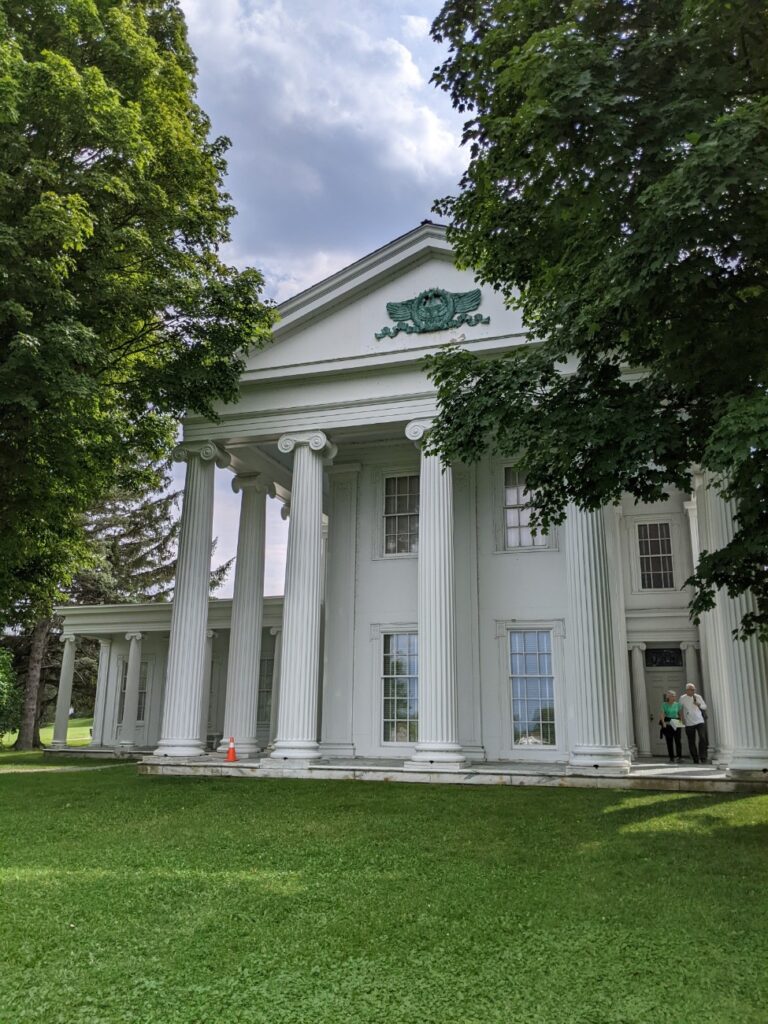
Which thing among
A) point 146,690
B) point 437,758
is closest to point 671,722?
point 437,758

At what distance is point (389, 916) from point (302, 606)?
9.81m

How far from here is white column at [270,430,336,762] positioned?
47.8 feet

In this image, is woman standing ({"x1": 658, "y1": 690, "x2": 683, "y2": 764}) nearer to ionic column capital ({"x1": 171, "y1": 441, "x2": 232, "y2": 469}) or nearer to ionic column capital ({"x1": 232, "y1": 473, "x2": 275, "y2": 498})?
ionic column capital ({"x1": 232, "y1": 473, "x2": 275, "y2": 498})

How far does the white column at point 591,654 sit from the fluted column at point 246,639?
282 inches

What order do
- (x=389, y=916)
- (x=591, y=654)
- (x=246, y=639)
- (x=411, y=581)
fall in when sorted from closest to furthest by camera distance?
1. (x=389, y=916)
2. (x=591, y=654)
3. (x=246, y=639)
4. (x=411, y=581)

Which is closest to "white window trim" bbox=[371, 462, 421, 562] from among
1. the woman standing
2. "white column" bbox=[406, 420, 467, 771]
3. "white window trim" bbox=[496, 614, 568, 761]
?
"white column" bbox=[406, 420, 467, 771]

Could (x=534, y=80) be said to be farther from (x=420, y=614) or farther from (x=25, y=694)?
(x=25, y=694)

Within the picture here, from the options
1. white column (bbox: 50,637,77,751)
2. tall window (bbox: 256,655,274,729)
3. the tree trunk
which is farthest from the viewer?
the tree trunk

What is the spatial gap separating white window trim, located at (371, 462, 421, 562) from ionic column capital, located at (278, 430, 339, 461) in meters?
2.15

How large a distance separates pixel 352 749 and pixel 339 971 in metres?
12.3

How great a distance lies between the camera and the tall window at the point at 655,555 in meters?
18.2

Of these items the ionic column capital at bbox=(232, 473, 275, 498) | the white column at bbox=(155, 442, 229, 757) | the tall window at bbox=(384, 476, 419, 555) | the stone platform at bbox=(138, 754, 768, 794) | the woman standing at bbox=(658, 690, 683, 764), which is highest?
the ionic column capital at bbox=(232, 473, 275, 498)

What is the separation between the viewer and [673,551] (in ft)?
59.7

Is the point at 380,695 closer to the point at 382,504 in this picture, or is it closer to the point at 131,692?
the point at 382,504
